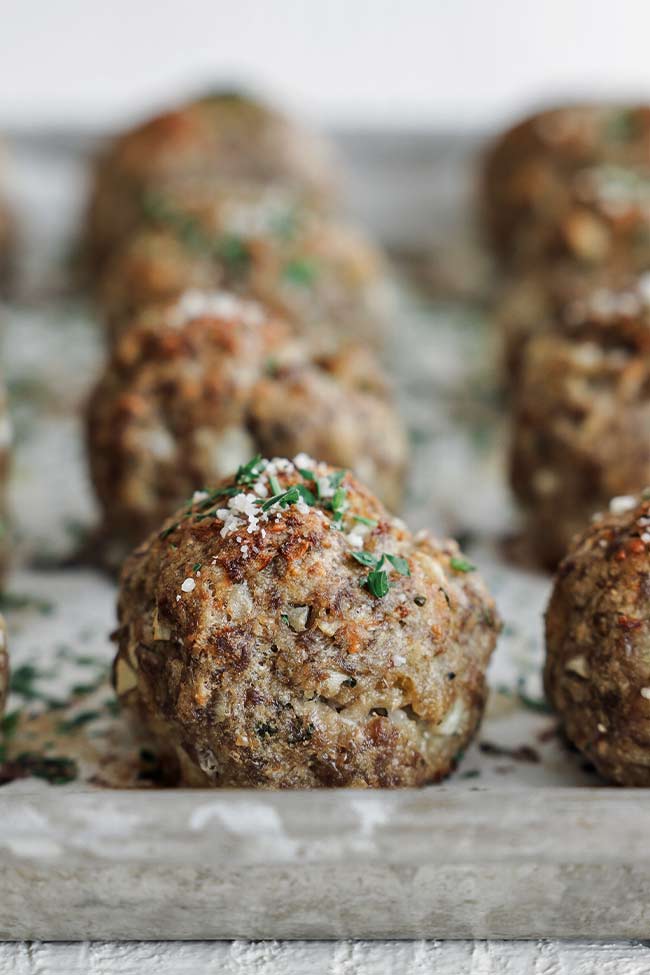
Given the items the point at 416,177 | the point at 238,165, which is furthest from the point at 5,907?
the point at 416,177

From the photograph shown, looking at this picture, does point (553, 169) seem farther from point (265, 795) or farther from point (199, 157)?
point (265, 795)

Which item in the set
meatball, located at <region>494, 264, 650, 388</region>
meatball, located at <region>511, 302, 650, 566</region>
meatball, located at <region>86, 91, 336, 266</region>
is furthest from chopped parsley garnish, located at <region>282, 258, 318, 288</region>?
meatball, located at <region>86, 91, 336, 266</region>

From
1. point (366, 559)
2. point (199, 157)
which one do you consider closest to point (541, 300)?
point (199, 157)

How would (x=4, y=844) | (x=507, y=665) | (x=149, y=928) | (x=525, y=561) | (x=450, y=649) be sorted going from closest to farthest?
1. (x=4, y=844)
2. (x=149, y=928)
3. (x=450, y=649)
4. (x=507, y=665)
5. (x=525, y=561)

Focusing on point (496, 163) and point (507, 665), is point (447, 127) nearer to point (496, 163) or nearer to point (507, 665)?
point (496, 163)

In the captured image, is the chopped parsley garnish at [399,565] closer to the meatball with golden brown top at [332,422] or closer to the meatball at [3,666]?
the meatball at [3,666]

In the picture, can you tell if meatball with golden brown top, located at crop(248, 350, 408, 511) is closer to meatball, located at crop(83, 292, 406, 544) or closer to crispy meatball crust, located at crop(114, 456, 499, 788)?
meatball, located at crop(83, 292, 406, 544)
